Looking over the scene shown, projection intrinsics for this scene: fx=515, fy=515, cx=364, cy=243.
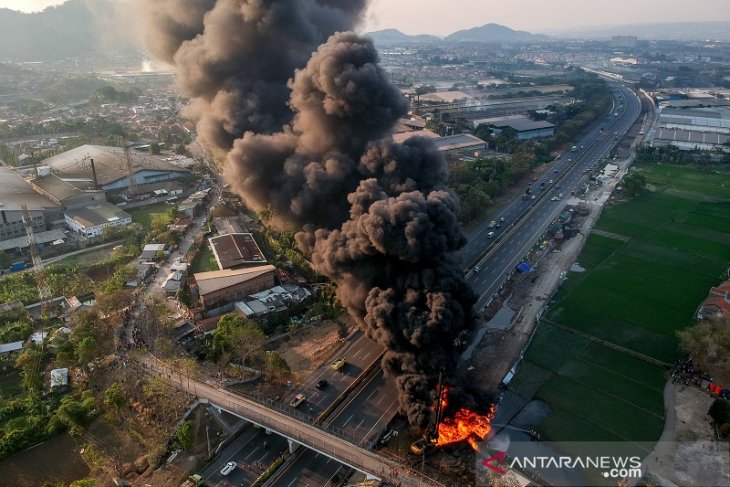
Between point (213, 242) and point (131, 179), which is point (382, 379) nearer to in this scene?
point (213, 242)

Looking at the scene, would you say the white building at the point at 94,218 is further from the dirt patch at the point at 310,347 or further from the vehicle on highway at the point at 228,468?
the vehicle on highway at the point at 228,468

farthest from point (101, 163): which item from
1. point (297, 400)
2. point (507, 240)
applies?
point (297, 400)

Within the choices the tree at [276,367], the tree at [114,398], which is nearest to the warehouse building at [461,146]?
the tree at [276,367]

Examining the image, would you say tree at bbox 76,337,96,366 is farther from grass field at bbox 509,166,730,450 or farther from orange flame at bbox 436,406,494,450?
grass field at bbox 509,166,730,450

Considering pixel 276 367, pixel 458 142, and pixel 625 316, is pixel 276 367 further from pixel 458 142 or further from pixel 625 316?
pixel 458 142

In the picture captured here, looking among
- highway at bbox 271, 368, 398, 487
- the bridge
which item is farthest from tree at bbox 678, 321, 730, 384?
the bridge
